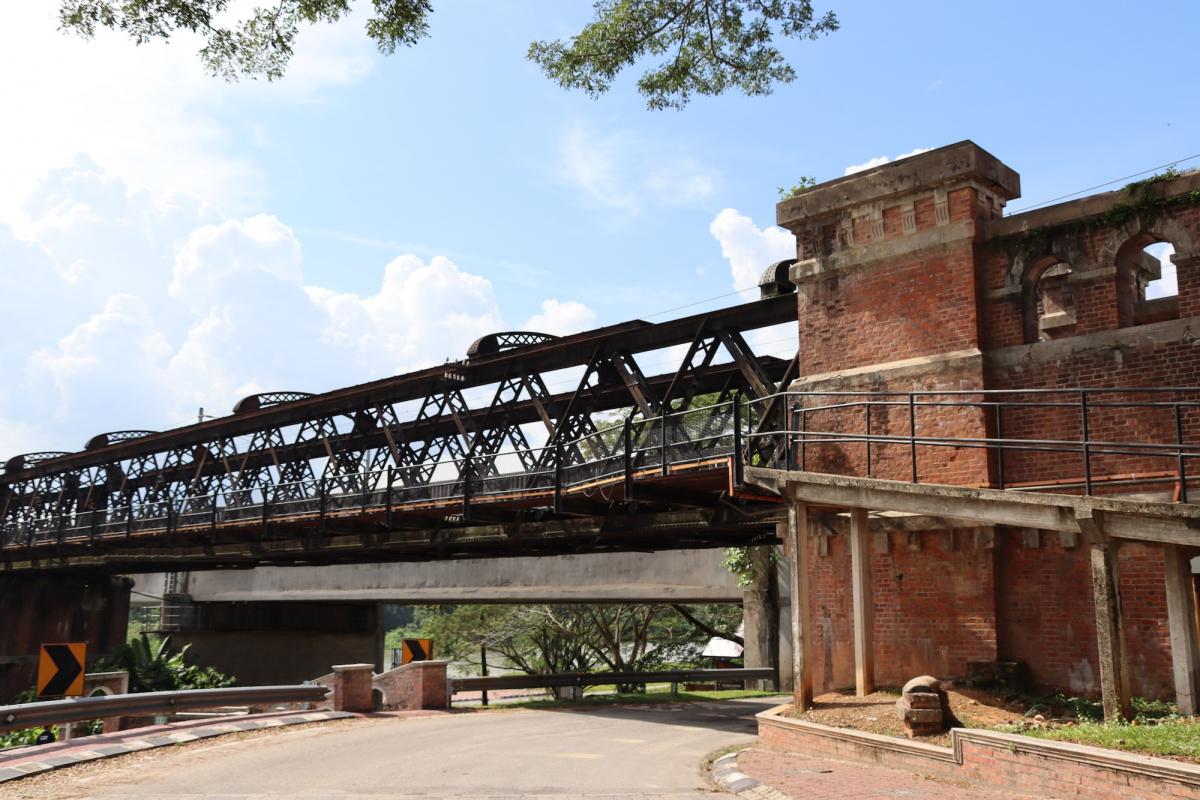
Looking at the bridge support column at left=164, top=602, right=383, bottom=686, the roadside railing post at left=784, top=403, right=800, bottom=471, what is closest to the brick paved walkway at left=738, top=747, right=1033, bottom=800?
the roadside railing post at left=784, top=403, right=800, bottom=471

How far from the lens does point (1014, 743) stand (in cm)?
958

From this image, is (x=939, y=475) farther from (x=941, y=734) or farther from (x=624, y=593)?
(x=624, y=593)

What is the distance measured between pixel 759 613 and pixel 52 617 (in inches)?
1268

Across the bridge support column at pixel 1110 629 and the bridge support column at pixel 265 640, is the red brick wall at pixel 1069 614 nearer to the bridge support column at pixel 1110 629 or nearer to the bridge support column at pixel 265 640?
the bridge support column at pixel 1110 629

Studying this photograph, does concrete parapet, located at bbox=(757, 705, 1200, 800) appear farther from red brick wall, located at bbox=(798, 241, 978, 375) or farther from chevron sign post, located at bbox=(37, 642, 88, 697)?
chevron sign post, located at bbox=(37, 642, 88, 697)

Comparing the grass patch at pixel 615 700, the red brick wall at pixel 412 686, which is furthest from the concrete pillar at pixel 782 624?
the red brick wall at pixel 412 686

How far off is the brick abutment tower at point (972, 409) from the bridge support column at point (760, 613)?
1140 cm

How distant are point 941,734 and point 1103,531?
2.76 meters

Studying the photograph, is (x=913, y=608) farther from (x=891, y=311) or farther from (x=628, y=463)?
(x=628, y=463)

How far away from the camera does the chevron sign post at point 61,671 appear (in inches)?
530

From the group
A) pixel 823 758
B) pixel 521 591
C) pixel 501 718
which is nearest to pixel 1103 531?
pixel 823 758

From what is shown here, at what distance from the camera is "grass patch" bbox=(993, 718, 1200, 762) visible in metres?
8.62

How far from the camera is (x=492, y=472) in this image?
24.0 metres

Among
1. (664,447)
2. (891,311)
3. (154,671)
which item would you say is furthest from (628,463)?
(154,671)
